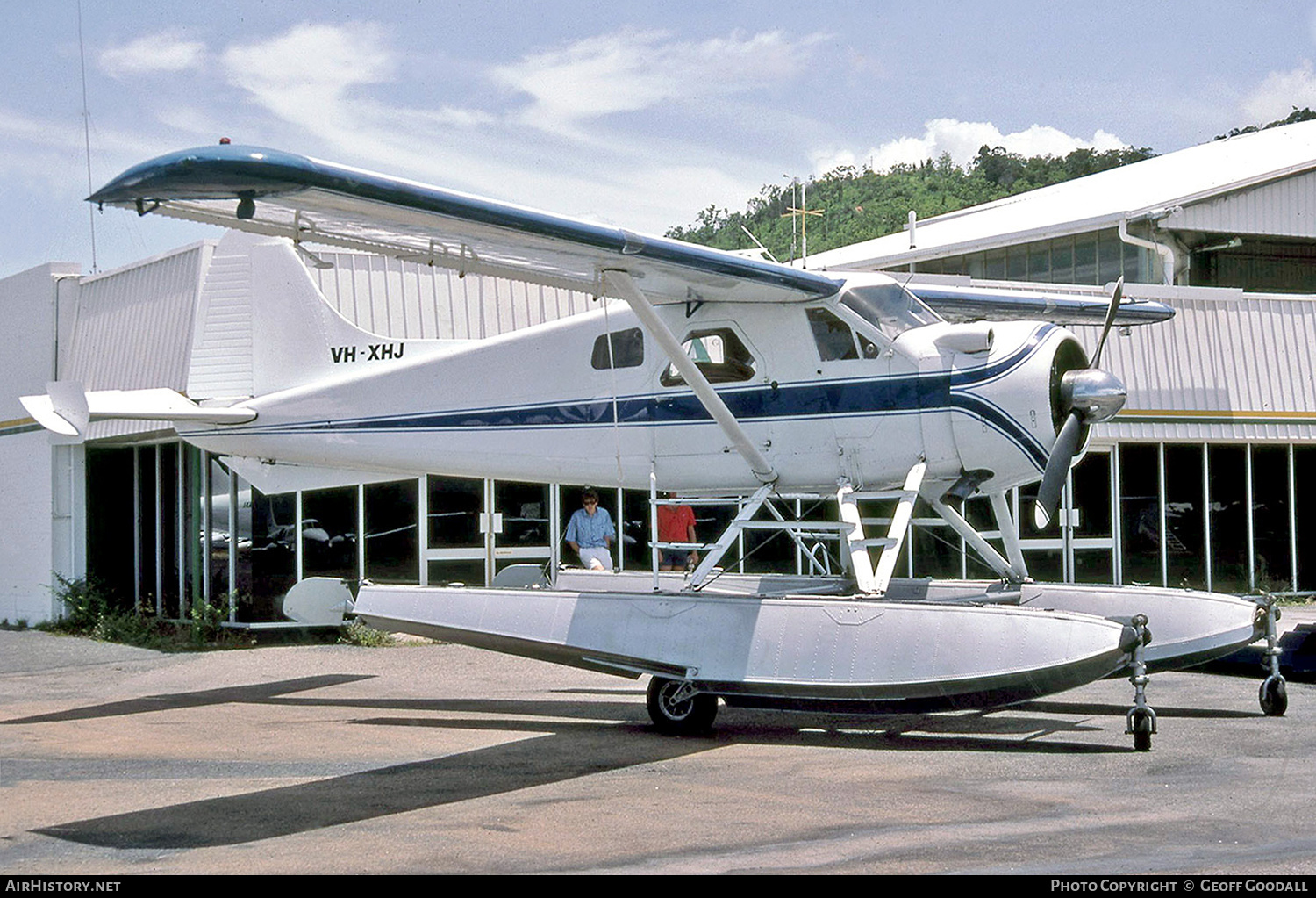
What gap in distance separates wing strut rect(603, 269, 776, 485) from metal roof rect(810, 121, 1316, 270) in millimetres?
11605

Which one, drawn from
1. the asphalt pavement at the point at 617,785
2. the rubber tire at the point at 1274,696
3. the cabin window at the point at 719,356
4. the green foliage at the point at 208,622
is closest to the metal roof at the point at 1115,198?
the green foliage at the point at 208,622

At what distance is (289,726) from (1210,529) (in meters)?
14.8

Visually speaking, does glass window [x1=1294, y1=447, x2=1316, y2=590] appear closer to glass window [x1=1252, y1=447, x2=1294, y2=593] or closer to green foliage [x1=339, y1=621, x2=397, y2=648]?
glass window [x1=1252, y1=447, x2=1294, y2=593]

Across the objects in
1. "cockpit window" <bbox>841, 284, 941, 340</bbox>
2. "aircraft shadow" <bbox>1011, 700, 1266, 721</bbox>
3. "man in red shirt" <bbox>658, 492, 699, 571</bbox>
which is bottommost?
"aircraft shadow" <bbox>1011, 700, 1266, 721</bbox>

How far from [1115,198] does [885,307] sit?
59.7ft

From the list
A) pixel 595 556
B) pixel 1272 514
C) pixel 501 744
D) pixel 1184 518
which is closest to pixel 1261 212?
pixel 1272 514

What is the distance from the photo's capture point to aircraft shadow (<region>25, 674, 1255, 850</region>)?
256 inches

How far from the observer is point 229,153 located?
6.42m

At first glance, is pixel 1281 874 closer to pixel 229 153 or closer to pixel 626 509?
pixel 229 153

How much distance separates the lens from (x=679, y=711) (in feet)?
31.0

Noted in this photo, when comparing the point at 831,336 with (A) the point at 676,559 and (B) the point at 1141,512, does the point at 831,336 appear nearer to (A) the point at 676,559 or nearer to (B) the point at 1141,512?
(A) the point at 676,559

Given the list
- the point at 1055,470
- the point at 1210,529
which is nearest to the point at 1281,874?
the point at 1055,470

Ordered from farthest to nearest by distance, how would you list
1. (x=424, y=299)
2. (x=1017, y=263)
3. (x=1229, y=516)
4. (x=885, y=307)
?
1. (x=1017, y=263)
2. (x=1229, y=516)
3. (x=424, y=299)
4. (x=885, y=307)

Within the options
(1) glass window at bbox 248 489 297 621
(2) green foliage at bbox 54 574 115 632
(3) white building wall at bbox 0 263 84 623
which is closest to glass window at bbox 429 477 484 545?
(1) glass window at bbox 248 489 297 621
